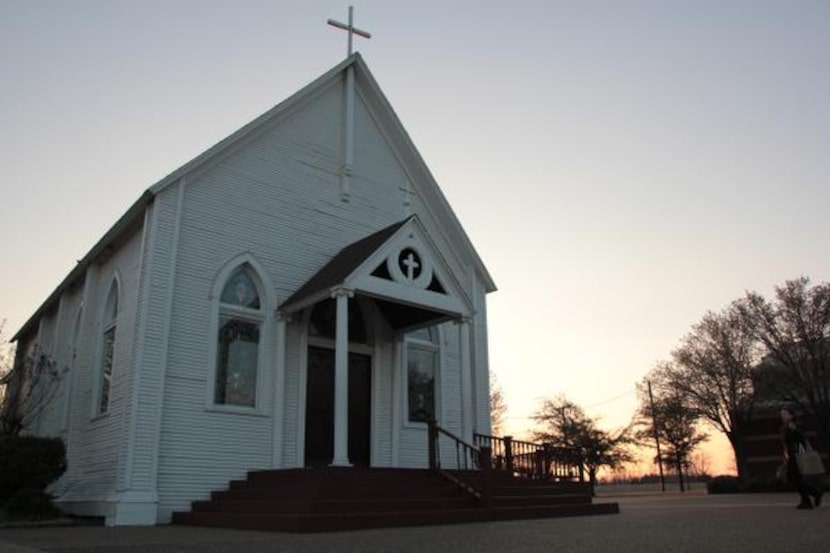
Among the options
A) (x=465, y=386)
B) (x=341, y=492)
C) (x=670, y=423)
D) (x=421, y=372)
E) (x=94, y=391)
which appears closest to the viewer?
(x=341, y=492)

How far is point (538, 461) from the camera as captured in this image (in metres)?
13.0

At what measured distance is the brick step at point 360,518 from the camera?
8.28m

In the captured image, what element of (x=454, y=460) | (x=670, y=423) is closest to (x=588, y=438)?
(x=670, y=423)

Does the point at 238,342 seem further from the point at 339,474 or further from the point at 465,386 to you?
the point at 465,386

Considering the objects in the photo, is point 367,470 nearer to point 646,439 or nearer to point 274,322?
point 274,322

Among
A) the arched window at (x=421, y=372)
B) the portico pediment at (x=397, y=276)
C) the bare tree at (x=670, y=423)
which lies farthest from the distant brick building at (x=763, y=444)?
the portico pediment at (x=397, y=276)

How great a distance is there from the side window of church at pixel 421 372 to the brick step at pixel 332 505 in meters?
4.53

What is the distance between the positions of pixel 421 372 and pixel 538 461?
11.7 ft

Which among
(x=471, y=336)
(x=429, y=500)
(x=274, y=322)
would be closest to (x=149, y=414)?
(x=274, y=322)

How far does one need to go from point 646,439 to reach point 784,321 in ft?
67.0

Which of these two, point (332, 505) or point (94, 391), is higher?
point (94, 391)

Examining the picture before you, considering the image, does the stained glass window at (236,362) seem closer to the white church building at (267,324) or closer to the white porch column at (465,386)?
Result: the white church building at (267,324)

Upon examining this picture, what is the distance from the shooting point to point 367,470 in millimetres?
10570

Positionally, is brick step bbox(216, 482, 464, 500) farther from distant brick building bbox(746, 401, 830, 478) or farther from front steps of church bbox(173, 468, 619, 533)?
distant brick building bbox(746, 401, 830, 478)
